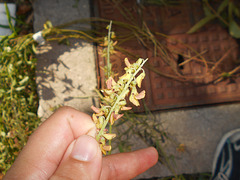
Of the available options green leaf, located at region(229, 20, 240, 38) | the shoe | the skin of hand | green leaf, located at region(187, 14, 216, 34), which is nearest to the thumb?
the skin of hand

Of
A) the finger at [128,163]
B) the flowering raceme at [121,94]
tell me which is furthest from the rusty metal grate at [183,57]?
the flowering raceme at [121,94]

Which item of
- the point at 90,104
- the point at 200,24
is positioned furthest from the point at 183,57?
the point at 90,104

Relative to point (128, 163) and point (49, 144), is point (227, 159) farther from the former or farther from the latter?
point (49, 144)

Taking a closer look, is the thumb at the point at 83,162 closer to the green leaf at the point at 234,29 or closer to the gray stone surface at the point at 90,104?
the gray stone surface at the point at 90,104

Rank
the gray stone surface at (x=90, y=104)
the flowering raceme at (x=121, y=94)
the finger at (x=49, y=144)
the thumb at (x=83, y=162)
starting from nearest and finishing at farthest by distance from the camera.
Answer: the flowering raceme at (x=121, y=94), the thumb at (x=83, y=162), the finger at (x=49, y=144), the gray stone surface at (x=90, y=104)

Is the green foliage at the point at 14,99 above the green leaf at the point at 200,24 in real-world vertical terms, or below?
below

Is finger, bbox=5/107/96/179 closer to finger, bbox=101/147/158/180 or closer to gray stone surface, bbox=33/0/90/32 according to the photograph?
finger, bbox=101/147/158/180

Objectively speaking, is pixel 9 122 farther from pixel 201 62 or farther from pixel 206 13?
pixel 206 13
